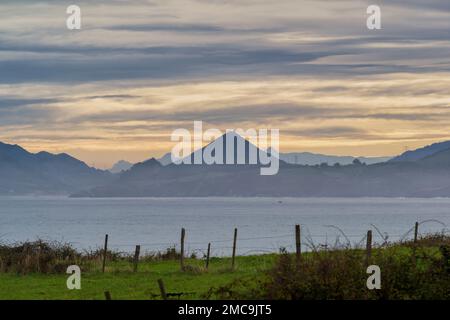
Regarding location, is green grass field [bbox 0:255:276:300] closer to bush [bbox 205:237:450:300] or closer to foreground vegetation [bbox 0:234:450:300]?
foreground vegetation [bbox 0:234:450:300]

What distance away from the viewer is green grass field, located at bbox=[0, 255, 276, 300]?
36.4m

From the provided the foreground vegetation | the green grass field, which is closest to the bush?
the foreground vegetation

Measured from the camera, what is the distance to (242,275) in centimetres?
4181

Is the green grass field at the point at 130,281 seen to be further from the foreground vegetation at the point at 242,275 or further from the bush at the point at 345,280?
the bush at the point at 345,280

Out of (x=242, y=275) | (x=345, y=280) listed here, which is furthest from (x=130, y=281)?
(x=345, y=280)

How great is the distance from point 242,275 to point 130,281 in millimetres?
4955

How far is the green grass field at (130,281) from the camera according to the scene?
36.4 m

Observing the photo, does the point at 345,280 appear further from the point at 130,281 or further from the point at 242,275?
the point at 130,281

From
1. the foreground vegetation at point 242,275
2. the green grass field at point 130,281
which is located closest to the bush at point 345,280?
the foreground vegetation at point 242,275
